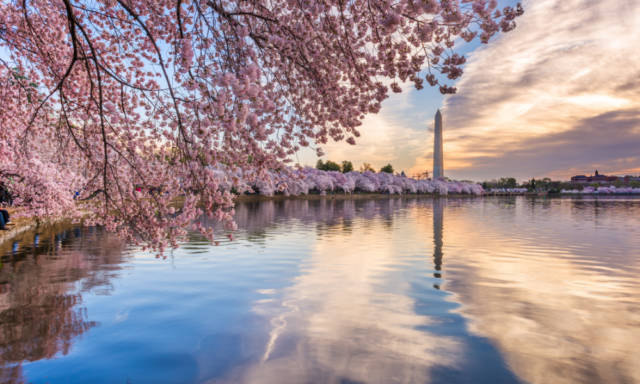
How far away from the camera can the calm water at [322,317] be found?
593cm

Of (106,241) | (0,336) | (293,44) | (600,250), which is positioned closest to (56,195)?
(106,241)

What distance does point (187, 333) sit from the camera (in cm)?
729

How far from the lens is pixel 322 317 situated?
821cm

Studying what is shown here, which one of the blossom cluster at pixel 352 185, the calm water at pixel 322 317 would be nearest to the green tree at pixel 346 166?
the blossom cluster at pixel 352 185

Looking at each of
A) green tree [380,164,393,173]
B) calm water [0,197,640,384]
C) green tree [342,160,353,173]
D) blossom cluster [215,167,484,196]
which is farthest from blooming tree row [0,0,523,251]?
green tree [380,164,393,173]

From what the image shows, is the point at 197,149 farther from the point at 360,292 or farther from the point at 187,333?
the point at 360,292

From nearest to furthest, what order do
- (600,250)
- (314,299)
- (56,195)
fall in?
(314,299), (600,250), (56,195)

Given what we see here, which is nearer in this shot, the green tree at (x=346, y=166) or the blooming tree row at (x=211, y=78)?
the blooming tree row at (x=211, y=78)

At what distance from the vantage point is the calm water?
19.4 feet

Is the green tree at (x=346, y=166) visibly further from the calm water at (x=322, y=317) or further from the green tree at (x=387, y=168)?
the calm water at (x=322, y=317)

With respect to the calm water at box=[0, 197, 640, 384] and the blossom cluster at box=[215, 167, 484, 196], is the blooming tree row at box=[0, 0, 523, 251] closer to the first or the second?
the calm water at box=[0, 197, 640, 384]

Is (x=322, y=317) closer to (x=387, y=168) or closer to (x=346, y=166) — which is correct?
(x=346, y=166)

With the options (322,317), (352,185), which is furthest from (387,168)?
(322,317)

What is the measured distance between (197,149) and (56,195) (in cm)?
2190
